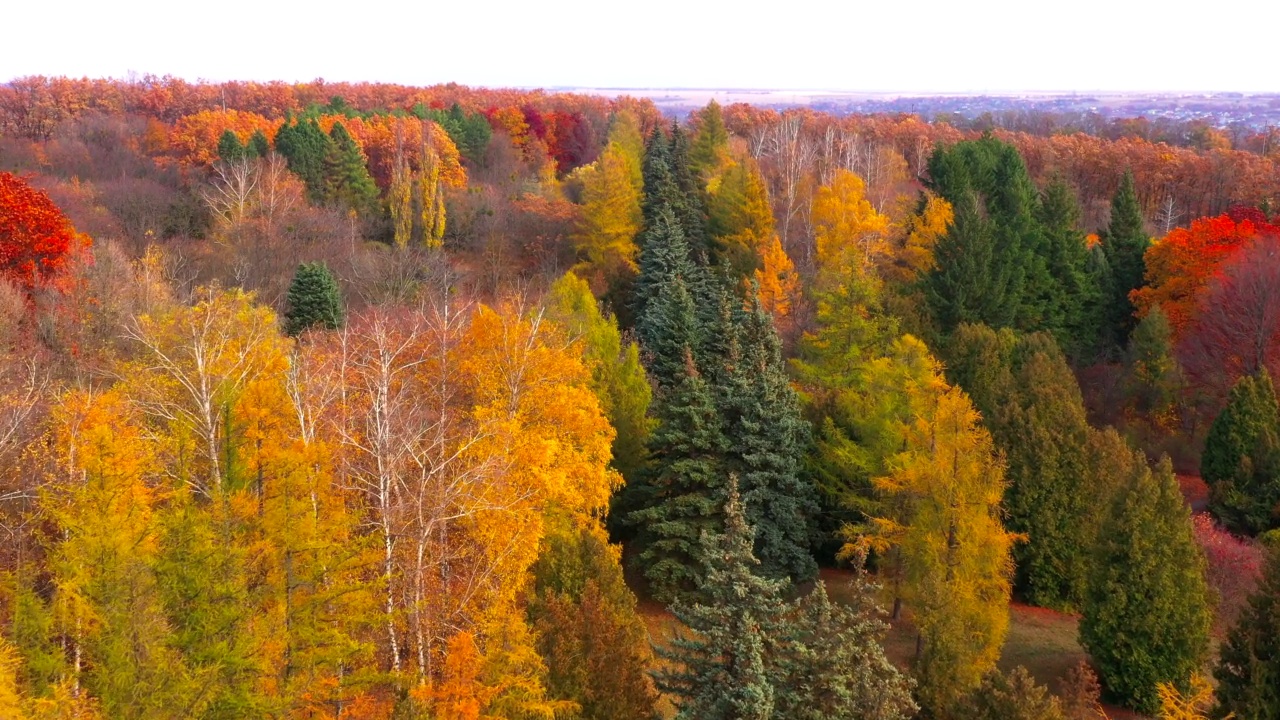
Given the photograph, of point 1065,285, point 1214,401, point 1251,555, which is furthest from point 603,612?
point 1065,285

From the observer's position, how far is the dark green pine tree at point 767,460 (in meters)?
26.3

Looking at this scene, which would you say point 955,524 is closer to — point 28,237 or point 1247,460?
point 1247,460

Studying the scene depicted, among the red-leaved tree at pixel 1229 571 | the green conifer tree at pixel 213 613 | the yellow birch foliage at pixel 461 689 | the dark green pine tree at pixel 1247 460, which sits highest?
the green conifer tree at pixel 213 613

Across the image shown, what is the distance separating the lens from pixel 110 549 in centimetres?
1291

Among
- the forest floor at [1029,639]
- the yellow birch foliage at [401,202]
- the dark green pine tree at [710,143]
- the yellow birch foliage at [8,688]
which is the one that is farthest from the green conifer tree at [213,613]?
the dark green pine tree at [710,143]

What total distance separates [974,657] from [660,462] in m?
9.86

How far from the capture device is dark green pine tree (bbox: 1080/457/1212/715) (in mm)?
21312

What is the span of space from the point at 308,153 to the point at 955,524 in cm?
4425

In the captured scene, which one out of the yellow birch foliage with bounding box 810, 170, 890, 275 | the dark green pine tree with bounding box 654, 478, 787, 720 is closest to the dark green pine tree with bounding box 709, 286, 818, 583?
the dark green pine tree with bounding box 654, 478, 787, 720

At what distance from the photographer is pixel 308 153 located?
53688mm

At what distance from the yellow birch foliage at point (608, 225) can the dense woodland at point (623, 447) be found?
18cm

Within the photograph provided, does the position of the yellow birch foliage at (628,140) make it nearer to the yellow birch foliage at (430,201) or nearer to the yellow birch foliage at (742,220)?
the yellow birch foliage at (742,220)

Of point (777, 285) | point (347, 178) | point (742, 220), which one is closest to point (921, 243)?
point (777, 285)

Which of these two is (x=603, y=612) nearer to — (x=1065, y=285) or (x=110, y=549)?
(x=110, y=549)
